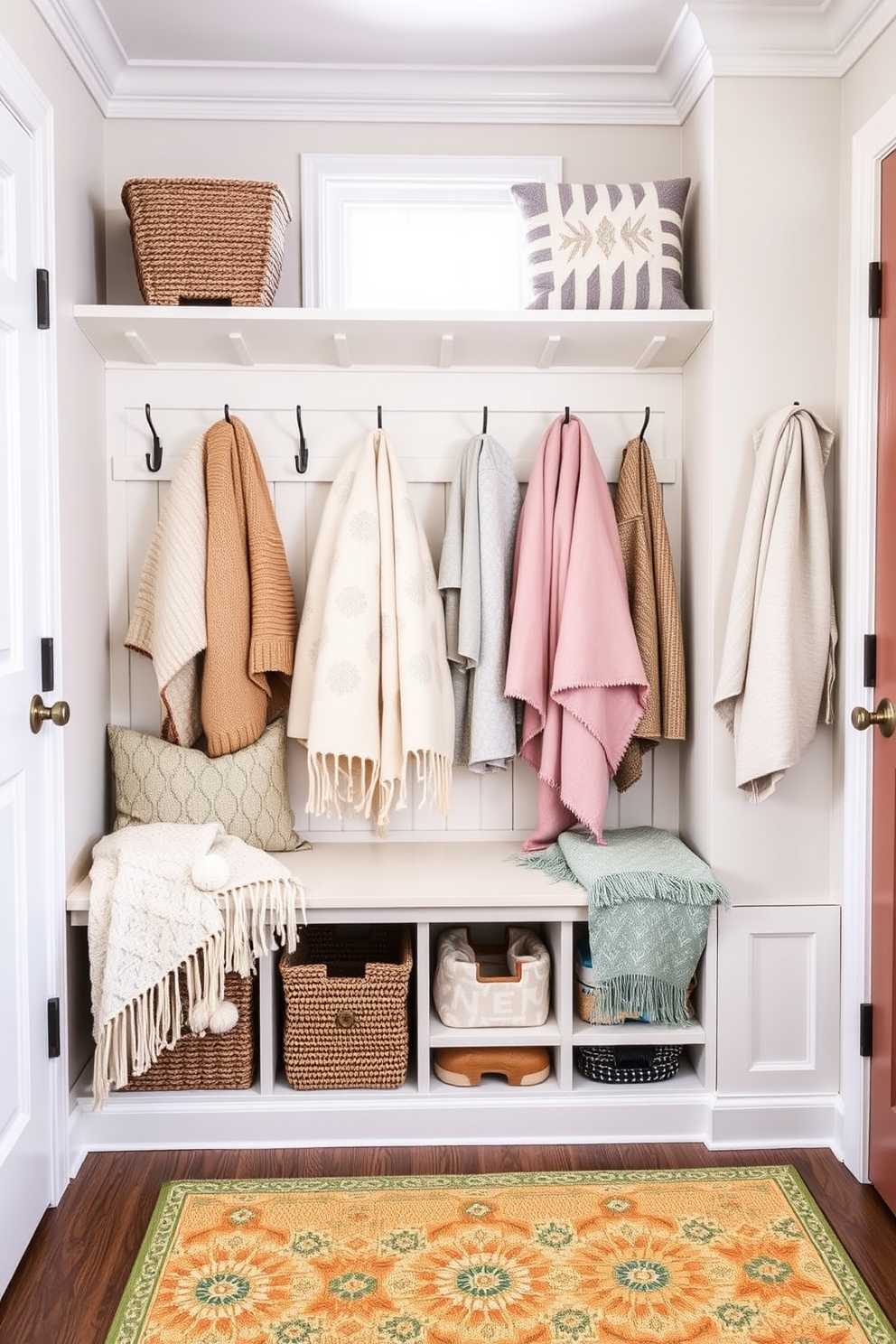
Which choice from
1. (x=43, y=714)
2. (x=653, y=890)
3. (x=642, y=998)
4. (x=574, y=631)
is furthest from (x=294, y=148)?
(x=642, y=998)

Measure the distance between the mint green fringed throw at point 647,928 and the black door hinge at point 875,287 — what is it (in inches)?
46.0

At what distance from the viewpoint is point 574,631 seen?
2291 mm

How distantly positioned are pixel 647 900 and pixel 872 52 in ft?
5.64

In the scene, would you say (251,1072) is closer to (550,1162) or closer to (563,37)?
(550,1162)

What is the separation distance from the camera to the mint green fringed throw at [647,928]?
7.14 ft

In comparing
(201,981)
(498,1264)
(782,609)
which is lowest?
(498,1264)

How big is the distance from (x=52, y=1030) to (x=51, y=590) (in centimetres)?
84

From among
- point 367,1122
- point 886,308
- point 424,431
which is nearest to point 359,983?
point 367,1122

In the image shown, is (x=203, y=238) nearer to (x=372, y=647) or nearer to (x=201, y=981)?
(x=372, y=647)

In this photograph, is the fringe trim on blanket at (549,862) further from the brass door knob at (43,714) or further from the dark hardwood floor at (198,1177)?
the brass door knob at (43,714)

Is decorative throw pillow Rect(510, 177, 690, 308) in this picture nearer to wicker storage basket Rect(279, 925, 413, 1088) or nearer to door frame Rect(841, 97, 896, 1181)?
door frame Rect(841, 97, 896, 1181)

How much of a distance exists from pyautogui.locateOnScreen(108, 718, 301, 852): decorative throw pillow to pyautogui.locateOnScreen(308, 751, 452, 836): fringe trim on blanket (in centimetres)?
12

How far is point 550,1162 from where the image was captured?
2170mm

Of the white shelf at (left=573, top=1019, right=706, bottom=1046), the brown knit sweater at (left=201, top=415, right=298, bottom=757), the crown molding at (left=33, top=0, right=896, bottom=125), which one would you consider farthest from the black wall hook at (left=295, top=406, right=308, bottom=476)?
the white shelf at (left=573, top=1019, right=706, bottom=1046)
